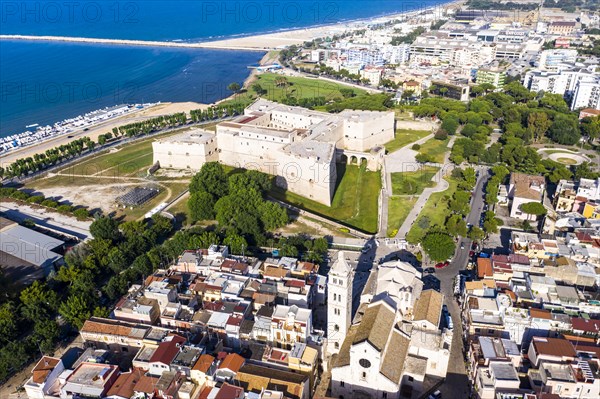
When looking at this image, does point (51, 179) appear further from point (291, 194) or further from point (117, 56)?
point (117, 56)

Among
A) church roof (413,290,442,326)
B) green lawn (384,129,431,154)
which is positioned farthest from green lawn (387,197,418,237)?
green lawn (384,129,431,154)

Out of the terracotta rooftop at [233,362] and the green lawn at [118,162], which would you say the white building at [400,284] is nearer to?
the terracotta rooftop at [233,362]

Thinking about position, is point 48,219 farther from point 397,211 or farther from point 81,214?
point 397,211

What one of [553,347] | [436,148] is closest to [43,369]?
[553,347]

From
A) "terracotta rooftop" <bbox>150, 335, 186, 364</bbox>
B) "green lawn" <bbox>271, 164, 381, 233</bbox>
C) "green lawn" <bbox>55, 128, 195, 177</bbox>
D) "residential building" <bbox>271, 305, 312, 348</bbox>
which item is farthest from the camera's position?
"green lawn" <bbox>55, 128, 195, 177</bbox>

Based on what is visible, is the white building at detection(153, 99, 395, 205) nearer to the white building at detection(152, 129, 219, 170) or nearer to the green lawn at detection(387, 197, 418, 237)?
the white building at detection(152, 129, 219, 170)

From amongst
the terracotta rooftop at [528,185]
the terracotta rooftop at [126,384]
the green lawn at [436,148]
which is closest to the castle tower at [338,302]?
the terracotta rooftop at [126,384]
